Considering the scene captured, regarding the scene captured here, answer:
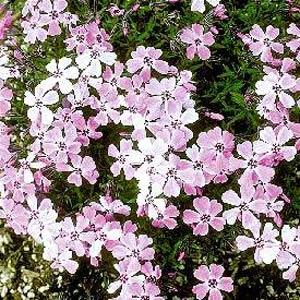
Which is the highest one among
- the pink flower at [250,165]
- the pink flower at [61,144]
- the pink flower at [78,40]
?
the pink flower at [78,40]

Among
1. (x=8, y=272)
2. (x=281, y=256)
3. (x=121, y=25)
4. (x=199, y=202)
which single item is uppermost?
(x=121, y=25)

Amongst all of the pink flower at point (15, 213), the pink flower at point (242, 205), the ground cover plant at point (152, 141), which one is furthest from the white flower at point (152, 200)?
the pink flower at point (15, 213)

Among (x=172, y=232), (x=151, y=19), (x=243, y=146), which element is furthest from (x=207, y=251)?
(x=151, y=19)

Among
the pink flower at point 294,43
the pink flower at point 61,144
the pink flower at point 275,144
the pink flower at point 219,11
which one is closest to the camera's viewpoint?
the pink flower at point 275,144

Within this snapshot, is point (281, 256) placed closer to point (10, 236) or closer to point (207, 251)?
point (207, 251)

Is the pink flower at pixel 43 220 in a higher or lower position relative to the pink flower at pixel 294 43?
lower

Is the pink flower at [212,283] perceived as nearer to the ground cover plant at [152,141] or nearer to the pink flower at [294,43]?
the ground cover plant at [152,141]
